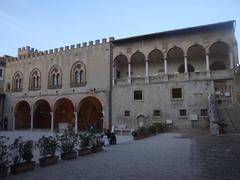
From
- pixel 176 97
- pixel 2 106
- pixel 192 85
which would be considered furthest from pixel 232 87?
pixel 2 106

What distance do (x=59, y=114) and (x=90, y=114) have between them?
5.17 m

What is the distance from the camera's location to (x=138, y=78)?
81.4ft

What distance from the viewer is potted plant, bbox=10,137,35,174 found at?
7.12m

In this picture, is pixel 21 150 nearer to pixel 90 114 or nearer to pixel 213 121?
pixel 213 121

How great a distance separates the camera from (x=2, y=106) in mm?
34875

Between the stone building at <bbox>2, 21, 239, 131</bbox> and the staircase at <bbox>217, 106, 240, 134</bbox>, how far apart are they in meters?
1.34

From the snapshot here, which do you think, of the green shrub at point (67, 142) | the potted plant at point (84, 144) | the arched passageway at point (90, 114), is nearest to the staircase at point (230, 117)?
the potted plant at point (84, 144)

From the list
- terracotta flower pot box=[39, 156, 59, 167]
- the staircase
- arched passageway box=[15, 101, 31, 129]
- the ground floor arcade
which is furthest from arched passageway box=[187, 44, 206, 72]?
arched passageway box=[15, 101, 31, 129]

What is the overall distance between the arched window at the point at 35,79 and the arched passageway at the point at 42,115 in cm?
234

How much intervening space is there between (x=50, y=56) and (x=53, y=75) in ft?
8.71

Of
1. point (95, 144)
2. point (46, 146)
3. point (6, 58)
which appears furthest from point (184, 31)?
point (6, 58)

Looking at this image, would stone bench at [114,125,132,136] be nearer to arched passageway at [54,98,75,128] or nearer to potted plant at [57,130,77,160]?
arched passageway at [54,98,75,128]

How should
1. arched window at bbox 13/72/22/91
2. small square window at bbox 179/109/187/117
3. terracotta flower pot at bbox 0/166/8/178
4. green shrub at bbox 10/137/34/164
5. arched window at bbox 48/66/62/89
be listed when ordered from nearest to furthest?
terracotta flower pot at bbox 0/166/8/178 < green shrub at bbox 10/137/34/164 < small square window at bbox 179/109/187/117 < arched window at bbox 48/66/62/89 < arched window at bbox 13/72/22/91

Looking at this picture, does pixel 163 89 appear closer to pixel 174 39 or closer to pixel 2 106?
pixel 174 39
